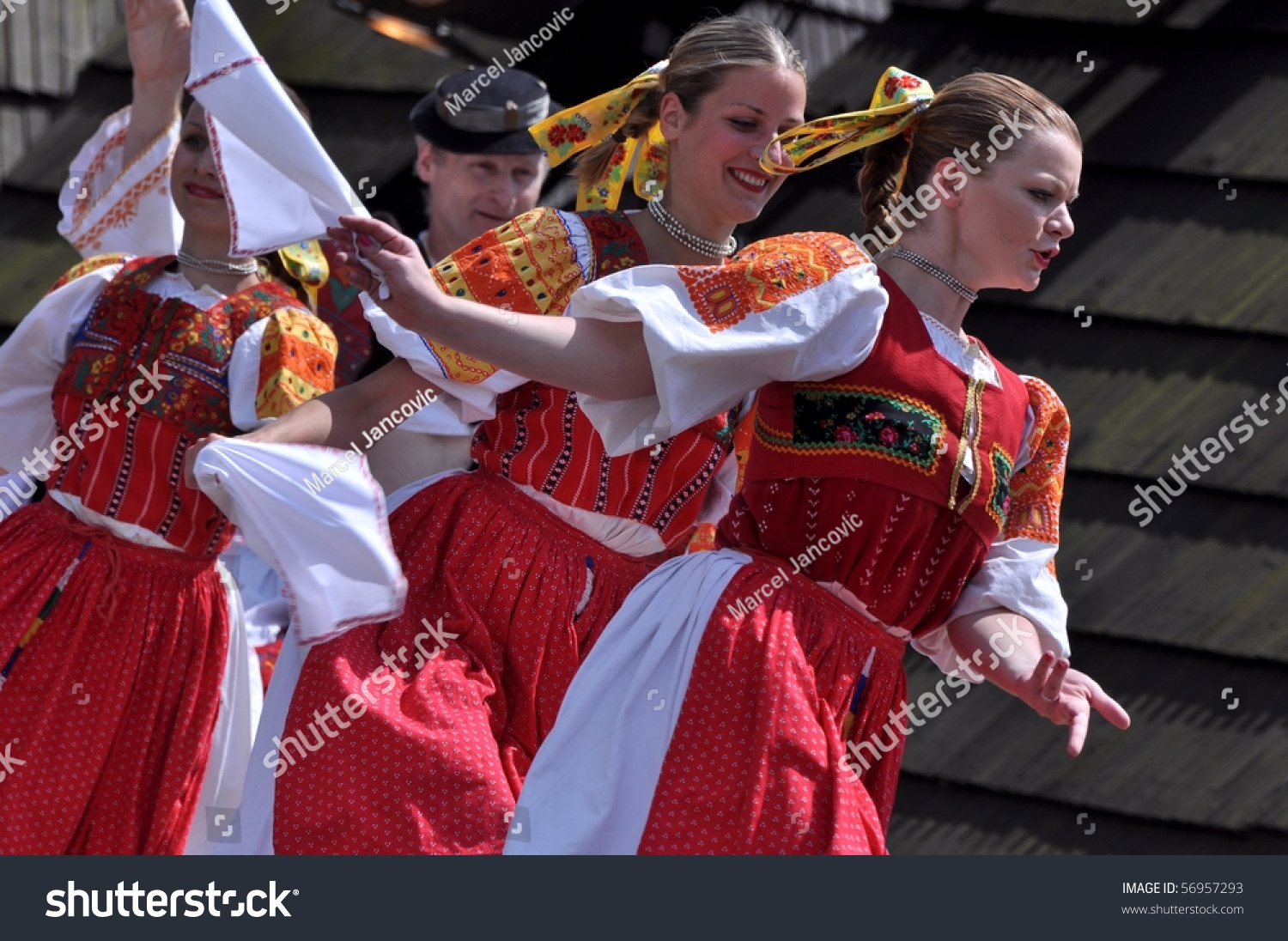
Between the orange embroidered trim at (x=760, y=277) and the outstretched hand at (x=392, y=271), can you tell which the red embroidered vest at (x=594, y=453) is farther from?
the outstretched hand at (x=392, y=271)

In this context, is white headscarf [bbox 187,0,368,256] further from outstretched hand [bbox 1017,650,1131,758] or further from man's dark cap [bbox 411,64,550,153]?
man's dark cap [bbox 411,64,550,153]

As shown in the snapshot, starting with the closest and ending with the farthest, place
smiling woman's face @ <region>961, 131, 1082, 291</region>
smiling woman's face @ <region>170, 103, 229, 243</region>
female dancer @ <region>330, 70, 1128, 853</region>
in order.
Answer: female dancer @ <region>330, 70, 1128, 853</region> < smiling woman's face @ <region>961, 131, 1082, 291</region> < smiling woman's face @ <region>170, 103, 229, 243</region>

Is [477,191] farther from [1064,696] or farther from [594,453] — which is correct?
[1064,696]

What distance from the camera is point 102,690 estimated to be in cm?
323

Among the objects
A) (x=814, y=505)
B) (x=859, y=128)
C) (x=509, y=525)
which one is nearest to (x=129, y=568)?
(x=509, y=525)

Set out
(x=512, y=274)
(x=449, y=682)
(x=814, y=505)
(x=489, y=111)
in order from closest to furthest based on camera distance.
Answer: (x=814, y=505), (x=449, y=682), (x=512, y=274), (x=489, y=111)

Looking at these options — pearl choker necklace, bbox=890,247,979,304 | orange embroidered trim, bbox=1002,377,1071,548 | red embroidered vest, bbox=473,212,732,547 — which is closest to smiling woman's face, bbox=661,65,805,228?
red embroidered vest, bbox=473,212,732,547

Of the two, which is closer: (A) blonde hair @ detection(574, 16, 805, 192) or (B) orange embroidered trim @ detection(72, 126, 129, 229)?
(A) blonde hair @ detection(574, 16, 805, 192)

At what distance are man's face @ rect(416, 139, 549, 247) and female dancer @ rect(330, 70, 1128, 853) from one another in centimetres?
148

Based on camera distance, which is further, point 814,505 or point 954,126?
point 954,126

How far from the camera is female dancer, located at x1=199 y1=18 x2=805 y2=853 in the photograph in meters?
2.58

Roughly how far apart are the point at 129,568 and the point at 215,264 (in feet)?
1.86

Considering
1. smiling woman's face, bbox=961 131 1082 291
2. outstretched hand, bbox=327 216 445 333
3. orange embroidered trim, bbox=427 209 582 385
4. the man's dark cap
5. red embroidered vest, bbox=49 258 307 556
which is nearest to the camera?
outstretched hand, bbox=327 216 445 333

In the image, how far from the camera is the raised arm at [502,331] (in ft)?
7.41
